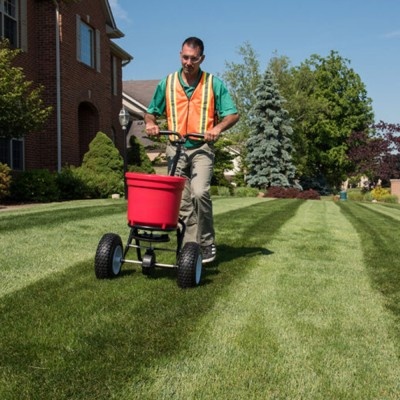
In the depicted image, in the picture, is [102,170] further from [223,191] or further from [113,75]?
[223,191]

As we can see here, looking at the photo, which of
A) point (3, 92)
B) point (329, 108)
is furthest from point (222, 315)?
point (329, 108)

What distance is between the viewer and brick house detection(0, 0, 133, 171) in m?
15.2

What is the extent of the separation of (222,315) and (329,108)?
46.9 meters

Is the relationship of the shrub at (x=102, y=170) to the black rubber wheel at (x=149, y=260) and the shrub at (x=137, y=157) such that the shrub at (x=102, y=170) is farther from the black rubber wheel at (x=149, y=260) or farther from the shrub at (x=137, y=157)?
the black rubber wheel at (x=149, y=260)

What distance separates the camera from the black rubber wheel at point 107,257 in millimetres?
4160

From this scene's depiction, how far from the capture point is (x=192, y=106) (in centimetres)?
480

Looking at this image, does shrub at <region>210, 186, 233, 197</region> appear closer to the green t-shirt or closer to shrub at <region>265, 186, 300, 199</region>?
shrub at <region>265, 186, 300, 199</region>

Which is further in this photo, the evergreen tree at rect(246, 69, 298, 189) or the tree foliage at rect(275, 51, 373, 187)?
the tree foliage at rect(275, 51, 373, 187)

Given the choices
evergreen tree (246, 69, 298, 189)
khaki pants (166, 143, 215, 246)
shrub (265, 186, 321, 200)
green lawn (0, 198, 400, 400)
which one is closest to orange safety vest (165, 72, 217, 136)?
khaki pants (166, 143, 215, 246)

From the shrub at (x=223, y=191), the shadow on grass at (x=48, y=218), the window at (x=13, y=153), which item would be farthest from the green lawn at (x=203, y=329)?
the shrub at (x=223, y=191)

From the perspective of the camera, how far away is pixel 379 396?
2289mm

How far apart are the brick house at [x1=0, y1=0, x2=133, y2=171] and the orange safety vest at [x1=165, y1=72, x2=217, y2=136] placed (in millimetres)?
10813

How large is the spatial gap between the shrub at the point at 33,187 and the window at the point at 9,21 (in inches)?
167

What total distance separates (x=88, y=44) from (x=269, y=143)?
17268 millimetres
